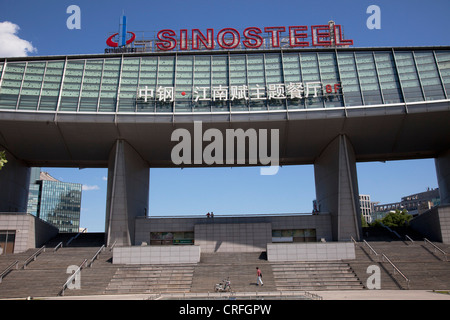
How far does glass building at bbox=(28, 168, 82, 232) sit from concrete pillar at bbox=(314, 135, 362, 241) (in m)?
111

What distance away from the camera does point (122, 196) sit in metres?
38.8

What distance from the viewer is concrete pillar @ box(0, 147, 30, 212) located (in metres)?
41.5

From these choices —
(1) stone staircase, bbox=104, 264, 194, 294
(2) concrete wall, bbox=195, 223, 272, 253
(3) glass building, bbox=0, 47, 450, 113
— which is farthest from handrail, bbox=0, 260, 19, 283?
(2) concrete wall, bbox=195, 223, 272, 253

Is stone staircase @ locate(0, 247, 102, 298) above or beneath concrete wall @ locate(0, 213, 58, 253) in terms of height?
beneath

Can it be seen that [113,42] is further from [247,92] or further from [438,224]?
[438,224]

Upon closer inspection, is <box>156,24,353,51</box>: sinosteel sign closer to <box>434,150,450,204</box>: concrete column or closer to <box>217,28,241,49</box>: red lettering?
<box>217,28,241,49</box>: red lettering

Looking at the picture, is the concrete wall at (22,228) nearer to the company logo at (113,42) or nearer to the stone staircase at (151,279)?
the stone staircase at (151,279)

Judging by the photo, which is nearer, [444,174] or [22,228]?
[22,228]

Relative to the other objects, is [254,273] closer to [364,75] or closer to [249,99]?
[249,99]

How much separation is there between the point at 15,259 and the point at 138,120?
15650 millimetres

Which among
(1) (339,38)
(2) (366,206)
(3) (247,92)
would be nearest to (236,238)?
(3) (247,92)

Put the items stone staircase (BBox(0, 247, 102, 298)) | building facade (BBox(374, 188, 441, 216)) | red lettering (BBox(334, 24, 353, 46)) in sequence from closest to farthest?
stone staircase (BBox(0, 247, 102, 298)) < red lettering (BBox(334, 24, 353, 46)) < building facade (BBox(374, 188, 441, 216))
